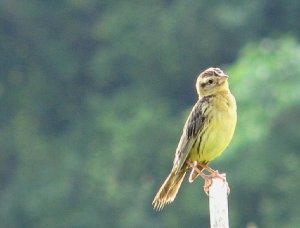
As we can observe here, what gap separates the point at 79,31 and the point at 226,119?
3267 cm

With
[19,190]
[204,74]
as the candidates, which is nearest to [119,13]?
[19,190]

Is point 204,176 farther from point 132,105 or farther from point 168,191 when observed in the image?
point 132,105

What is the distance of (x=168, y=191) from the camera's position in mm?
11422

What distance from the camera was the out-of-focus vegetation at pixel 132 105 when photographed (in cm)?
3306


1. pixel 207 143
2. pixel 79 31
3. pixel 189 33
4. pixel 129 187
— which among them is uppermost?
pixel 79 31

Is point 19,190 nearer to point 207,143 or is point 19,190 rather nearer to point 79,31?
point 79,31

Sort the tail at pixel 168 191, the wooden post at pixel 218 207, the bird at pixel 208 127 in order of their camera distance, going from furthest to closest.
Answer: the bird at pixel 208 127 < the tail at pixel 168 191 < the wooden post at pixel 218 207

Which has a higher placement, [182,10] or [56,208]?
[182,10]

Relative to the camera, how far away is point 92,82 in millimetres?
43594

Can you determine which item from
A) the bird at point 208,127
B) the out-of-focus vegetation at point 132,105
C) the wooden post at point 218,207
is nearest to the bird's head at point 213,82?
the bird at point 208,127

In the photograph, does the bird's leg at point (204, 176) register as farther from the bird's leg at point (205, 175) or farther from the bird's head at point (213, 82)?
the bird's head at point (213, 82)

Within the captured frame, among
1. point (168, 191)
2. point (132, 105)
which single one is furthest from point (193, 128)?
point (132, 105)

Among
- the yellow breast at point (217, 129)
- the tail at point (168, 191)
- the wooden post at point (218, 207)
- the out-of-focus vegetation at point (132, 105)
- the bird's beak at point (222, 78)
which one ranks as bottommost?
the wooden post at point (218, 207)

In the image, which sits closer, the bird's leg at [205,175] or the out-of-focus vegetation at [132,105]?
the bird's leg at [205,175]
